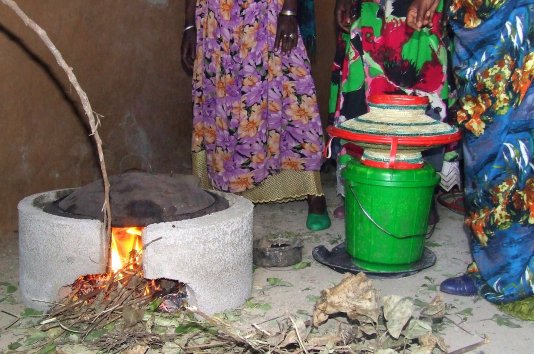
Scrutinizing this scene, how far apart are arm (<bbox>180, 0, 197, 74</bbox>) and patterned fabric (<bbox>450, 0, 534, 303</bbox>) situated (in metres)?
1.90

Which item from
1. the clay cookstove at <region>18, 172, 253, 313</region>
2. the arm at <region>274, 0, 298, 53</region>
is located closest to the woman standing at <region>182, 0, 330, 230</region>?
the arm at <region>274, 0, 298, 53</region>

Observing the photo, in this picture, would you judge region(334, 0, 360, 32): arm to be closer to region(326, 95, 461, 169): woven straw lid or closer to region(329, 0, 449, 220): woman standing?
region(329, 0, 449, 220): woman standing

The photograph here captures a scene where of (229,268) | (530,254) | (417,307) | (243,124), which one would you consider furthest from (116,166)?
(530,254)

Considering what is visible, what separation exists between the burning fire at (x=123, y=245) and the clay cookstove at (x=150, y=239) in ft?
0.34

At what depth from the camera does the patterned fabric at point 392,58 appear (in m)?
4.00

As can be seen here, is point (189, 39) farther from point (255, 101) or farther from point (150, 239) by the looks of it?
point (150, 239)

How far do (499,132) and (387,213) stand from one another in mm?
711

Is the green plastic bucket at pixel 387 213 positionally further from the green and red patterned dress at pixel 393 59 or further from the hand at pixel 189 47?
the hand at pixel 189 47

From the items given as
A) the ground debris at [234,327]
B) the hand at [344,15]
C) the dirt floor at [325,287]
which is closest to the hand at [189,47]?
the hand at [344,15]

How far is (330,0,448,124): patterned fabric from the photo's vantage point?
4.00m

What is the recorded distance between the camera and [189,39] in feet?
14.8

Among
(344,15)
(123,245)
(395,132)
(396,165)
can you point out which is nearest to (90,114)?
(123,245)

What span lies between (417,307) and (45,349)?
1.55 m

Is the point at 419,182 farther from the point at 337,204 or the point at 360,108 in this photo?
the point at 337,204
